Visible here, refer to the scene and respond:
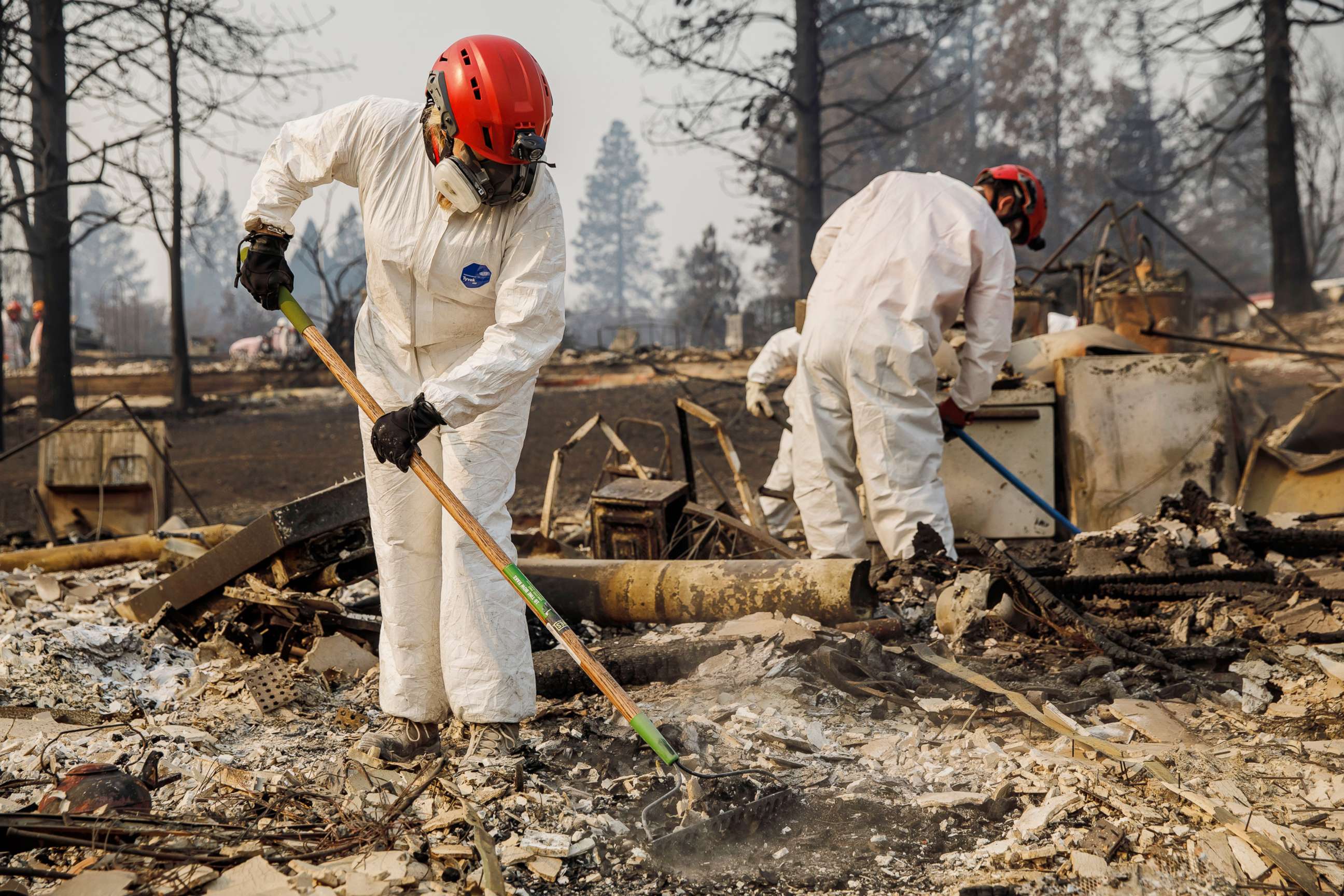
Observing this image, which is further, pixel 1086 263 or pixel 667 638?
pixel 1086 263

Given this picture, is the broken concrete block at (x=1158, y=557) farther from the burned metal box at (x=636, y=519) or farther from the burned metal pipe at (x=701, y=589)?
the burned metal box at (x=636, y=519)

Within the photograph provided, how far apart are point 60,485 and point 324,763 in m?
4.52

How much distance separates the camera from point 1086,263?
Result: 25.9 ft

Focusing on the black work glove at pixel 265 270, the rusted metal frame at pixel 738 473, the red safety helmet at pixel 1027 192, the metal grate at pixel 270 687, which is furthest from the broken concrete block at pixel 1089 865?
the red safety helmet at pixel 1027 192

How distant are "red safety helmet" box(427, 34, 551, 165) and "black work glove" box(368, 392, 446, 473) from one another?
2.34ft

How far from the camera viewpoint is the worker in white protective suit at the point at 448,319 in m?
2.98

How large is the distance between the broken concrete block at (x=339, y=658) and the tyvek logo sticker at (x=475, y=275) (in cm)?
166

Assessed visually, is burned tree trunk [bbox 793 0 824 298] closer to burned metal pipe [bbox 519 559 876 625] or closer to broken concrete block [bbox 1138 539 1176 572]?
broken concrete block [bbox 1138 539 1176 572]

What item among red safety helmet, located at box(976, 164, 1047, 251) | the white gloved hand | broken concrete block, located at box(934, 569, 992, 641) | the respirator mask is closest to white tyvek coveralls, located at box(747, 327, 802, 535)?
the white gloved hand

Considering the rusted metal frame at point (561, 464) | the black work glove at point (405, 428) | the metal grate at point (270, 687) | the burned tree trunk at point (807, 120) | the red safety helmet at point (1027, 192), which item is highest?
the burned tree trunk at point (807, 120)

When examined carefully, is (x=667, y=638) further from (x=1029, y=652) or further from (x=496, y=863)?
(x=496, y=863)

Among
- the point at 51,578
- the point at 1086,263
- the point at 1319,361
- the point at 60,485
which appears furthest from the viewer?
the point at 1319,361

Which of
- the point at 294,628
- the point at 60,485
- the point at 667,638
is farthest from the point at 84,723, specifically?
the point at 60,485

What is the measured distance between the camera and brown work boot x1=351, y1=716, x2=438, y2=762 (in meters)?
3.15
